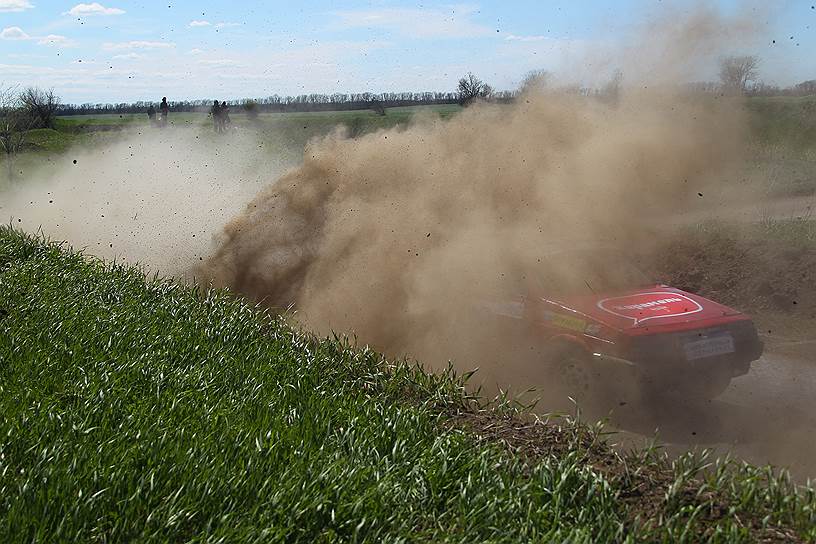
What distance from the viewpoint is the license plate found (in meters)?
7.01

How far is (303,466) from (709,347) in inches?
170

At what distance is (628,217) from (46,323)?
24.7 feet

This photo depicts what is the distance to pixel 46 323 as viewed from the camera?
744 cm

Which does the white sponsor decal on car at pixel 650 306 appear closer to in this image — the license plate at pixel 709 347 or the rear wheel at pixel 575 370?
the license plate at pixel 709 347

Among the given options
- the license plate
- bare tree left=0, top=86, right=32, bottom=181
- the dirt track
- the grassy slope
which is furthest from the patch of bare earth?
bare tree left=0, top=86, right=32, bottom=181

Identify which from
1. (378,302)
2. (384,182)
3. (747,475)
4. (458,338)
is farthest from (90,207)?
(747,475)

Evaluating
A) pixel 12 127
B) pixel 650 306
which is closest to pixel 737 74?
pixel 650 306

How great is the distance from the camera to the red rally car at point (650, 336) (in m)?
7.00

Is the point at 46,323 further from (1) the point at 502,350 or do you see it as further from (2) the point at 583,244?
(2) the point at 583,244

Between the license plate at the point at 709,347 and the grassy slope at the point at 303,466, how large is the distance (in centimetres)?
214

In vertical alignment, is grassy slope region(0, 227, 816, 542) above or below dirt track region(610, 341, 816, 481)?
above

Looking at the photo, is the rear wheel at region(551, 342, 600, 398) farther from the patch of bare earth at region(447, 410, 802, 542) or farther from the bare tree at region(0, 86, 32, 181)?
the bare tree at region(0, 86, 32, 181)

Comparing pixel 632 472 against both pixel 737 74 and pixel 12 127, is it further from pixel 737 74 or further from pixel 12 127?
pixel 12 127

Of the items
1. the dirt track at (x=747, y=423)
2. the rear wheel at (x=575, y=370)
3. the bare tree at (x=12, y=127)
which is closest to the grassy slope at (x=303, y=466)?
the rear wheel at (x=575, y=370)
